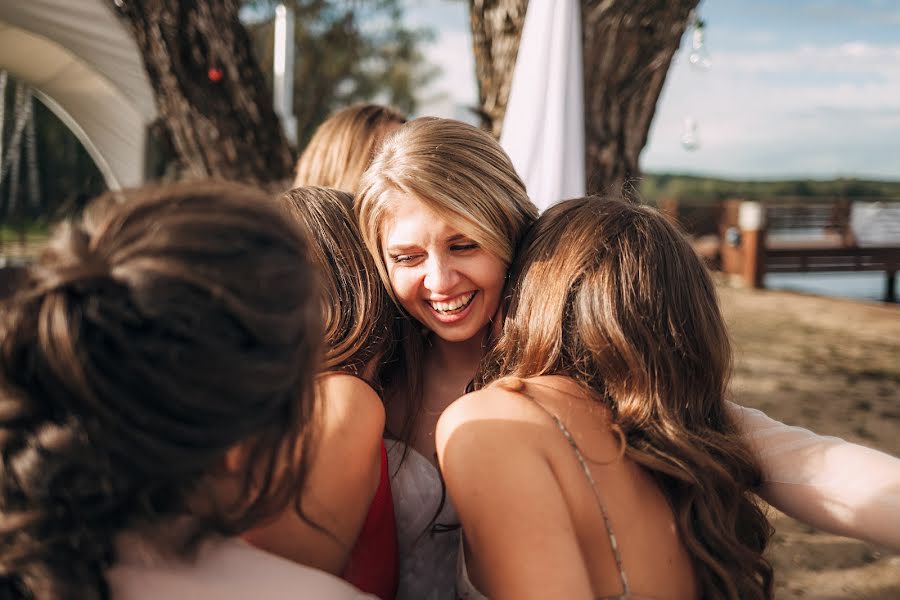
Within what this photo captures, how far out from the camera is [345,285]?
1957 millimetres

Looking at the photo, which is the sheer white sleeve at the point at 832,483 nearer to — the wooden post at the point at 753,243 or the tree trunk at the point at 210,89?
the tree trunk at the point at 210,89

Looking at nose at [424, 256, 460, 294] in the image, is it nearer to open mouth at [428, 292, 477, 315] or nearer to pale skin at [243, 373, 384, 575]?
open mouth at [428, 292, 477, 315]

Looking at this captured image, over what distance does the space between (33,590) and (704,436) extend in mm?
1258

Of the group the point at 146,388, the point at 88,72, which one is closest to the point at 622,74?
the point at 146,388

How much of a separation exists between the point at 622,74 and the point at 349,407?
2200 mm

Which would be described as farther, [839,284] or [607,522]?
[839,284]

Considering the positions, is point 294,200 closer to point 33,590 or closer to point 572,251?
point 572,251

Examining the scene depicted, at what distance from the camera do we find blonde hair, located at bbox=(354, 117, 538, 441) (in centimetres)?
191

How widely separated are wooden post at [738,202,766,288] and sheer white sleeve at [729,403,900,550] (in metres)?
11.2

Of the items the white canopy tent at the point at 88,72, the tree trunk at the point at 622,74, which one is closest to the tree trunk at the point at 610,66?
the tree trunk at the point at 622,74

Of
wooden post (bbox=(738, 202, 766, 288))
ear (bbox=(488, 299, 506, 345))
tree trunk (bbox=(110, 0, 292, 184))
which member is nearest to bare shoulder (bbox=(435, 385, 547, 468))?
ear (bbox=(488, 299, 506, 345))

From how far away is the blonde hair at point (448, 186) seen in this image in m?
1.91

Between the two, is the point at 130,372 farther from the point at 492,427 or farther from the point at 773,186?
the point at 773,186

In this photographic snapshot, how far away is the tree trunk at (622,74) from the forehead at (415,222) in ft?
4.50
